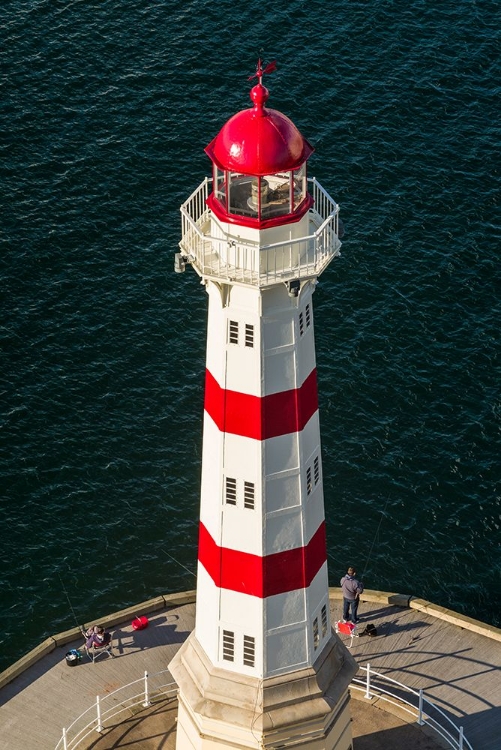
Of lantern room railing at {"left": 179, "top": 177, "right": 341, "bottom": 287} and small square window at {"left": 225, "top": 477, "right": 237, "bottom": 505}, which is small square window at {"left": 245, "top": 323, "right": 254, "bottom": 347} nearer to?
lantern room railing at {"left": 179, "top": 177, "right": 341, "bottom": 287}

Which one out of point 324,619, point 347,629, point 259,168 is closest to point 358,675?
point 347,629

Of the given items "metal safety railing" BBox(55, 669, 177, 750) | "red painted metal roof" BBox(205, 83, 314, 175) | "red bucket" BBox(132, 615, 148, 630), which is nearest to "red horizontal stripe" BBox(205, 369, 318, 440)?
"red painted metal roof" BBox(205, 83, 314, 175)

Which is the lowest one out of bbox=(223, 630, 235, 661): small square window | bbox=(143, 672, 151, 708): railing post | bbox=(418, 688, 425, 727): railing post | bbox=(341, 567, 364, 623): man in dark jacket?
bbox=(223, 630, 235, 661): small square window

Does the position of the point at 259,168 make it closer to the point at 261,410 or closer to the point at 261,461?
the point at 261,410

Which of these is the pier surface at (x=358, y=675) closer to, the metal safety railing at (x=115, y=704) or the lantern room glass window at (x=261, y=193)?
the metal safety railing at (x=115, y=704)

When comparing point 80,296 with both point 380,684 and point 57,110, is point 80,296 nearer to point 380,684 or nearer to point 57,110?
point 57,110

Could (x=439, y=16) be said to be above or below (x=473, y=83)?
above

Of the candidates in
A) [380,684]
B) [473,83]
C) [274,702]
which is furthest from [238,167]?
[473,83]
